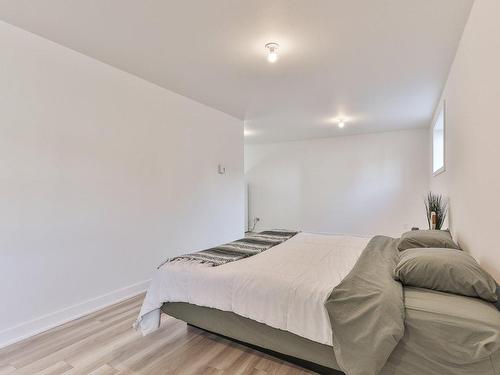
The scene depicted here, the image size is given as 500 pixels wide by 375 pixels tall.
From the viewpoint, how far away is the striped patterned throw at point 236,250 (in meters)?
2.31

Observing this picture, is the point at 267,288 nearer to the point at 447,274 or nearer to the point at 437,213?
the point at 447,274

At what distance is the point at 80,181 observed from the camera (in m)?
2.69

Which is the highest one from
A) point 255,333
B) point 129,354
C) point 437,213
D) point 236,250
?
point 437,213

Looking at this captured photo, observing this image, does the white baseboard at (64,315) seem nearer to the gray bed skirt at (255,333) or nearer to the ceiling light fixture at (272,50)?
the gray bed skirt at (255,333)

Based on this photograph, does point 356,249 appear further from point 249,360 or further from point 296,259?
point 249,360

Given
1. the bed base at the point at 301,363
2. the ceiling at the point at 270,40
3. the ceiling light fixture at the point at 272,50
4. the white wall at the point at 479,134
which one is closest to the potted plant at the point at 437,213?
the white wall at the point at 479,134

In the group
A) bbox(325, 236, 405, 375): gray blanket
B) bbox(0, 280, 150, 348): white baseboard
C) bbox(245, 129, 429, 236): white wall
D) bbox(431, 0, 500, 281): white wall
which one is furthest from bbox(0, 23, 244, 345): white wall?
bbox(245, 129, 429, 236): white wall

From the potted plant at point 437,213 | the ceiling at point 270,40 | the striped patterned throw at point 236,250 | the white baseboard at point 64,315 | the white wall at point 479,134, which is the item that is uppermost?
the ceiling at point 270,40

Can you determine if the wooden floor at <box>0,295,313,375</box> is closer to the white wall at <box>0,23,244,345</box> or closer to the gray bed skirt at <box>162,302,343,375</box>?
the gray bed skirt at <box>162,302,343,375</box>

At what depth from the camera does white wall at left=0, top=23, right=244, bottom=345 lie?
2252 millimetres

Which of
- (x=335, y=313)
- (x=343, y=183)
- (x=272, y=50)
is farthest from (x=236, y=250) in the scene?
(x=343, y=183)

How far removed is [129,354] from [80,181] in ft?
5.39

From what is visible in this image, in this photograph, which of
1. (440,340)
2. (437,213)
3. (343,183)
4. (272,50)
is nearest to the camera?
(440,340)

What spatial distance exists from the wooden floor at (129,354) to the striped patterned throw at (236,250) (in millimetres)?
617
